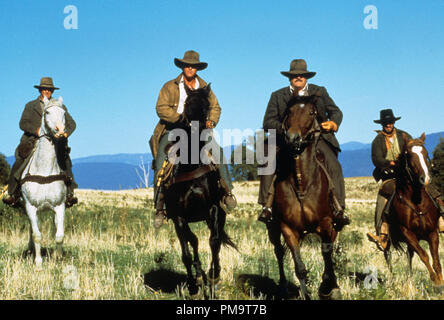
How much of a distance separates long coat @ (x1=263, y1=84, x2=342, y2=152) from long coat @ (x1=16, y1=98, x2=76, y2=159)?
4.93 m

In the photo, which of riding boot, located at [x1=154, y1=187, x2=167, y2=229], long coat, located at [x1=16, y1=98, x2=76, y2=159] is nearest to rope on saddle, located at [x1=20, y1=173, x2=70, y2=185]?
long coat, located at [x1=16, y1=98, x2=76, y2=159]

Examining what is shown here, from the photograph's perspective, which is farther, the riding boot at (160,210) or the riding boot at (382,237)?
the riding boot at (382,237)

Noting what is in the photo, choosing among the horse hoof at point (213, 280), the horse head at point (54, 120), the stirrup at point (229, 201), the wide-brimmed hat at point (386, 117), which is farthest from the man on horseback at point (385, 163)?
the horse head at point (54, 120)

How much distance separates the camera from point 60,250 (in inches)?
432

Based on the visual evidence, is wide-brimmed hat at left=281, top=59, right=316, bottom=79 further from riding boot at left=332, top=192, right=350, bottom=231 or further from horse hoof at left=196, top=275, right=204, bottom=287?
horse hoof at left=196, top=275, right=204, bottom=287

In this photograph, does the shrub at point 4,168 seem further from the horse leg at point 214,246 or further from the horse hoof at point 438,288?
the horse hoof at point 438,288

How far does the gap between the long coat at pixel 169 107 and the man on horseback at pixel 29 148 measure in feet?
9.34

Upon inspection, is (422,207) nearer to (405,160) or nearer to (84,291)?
(405,160)

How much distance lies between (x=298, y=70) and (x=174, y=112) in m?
2.27

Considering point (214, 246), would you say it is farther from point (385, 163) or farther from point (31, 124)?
point (31, 124)

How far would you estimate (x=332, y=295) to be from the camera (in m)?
7.36

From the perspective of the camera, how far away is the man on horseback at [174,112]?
842 cm
